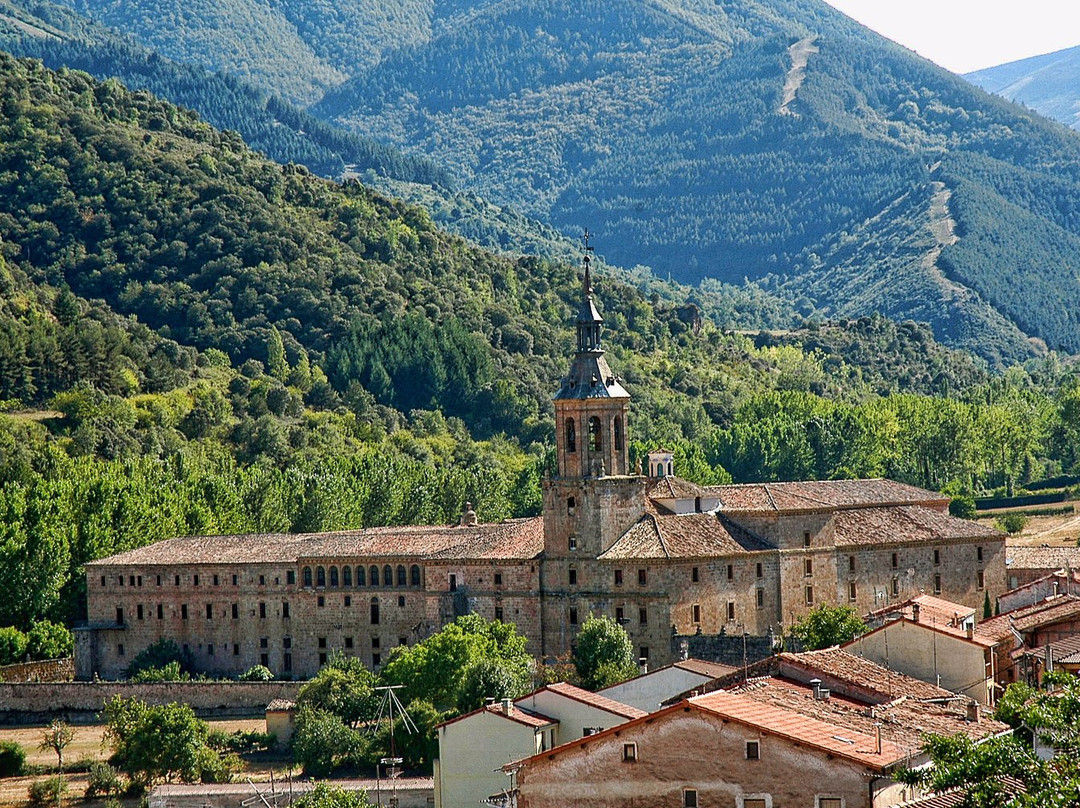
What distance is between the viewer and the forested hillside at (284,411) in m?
120

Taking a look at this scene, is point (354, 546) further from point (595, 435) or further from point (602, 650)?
point (602, 650)

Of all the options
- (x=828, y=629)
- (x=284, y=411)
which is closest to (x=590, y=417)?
(x=828, y=629)

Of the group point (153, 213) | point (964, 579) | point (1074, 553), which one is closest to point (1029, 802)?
point (964, 579)

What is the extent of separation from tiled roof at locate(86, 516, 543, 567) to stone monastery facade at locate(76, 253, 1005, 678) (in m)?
0.13

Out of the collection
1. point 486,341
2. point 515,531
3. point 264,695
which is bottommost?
point 264,695

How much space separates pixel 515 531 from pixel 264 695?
524 inches

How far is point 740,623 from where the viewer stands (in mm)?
92688

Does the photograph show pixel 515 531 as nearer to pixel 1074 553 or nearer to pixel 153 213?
pixel 1074 553

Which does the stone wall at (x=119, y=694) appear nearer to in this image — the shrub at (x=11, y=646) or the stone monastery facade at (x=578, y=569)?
the shrub at (x=11, y=646)

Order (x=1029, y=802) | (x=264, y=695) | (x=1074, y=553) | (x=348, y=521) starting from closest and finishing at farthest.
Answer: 1. (x=1029, y=802)
2. (x=264, y=695)
3. (x=1074, y=553)
4. (x=348, y=521)

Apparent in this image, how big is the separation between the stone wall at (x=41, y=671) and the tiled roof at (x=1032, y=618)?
43.9 m

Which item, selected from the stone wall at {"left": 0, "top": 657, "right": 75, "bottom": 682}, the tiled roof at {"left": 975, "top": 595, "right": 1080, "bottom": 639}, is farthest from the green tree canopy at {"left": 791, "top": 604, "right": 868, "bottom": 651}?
the stone wall at {"left": 0, "top": 657, "right": 75, "bottom": 682}

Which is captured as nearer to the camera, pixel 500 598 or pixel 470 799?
pixel 470 799

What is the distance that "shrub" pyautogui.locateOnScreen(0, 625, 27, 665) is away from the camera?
10050 cm
